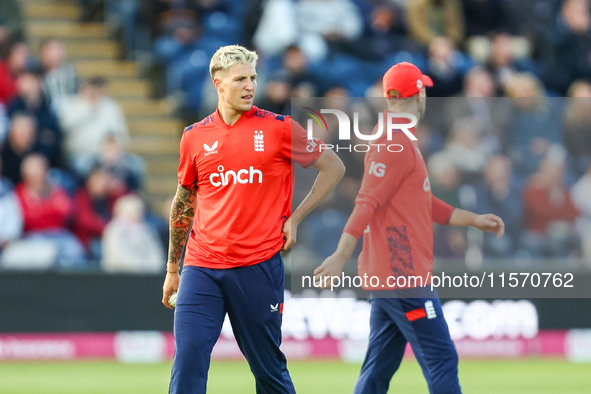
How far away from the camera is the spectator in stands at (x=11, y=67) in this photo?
12125 millimetres

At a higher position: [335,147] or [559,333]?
[335,147]

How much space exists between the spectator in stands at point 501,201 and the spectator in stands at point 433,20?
402cm

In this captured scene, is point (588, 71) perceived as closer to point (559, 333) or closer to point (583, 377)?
point (559, 333)

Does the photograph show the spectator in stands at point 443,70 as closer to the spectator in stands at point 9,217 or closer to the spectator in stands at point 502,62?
the spectator in stands at point 502,62

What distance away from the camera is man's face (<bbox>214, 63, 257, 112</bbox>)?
215 inches

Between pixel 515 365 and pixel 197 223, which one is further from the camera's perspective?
pixel 515 365

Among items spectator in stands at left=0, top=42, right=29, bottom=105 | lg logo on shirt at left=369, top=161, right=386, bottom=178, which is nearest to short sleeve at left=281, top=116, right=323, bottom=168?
lg logo on shirt at left=369, top=161, right=386, bottom=178

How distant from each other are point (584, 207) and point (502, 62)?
3445 mm

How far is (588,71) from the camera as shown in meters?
15.0

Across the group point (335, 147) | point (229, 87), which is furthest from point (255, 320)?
point (335, 147)

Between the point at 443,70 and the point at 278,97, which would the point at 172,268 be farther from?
the point at 443,70

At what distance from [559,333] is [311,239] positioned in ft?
11.3

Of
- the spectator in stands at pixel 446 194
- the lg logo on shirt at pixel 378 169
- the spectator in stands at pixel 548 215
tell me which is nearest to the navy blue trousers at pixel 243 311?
the lg logo on shirt at pixel 378 169

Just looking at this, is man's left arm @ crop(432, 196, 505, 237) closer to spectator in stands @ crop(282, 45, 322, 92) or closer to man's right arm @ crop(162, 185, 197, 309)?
man's right arm @ crop(162, 185, 197, 309)
